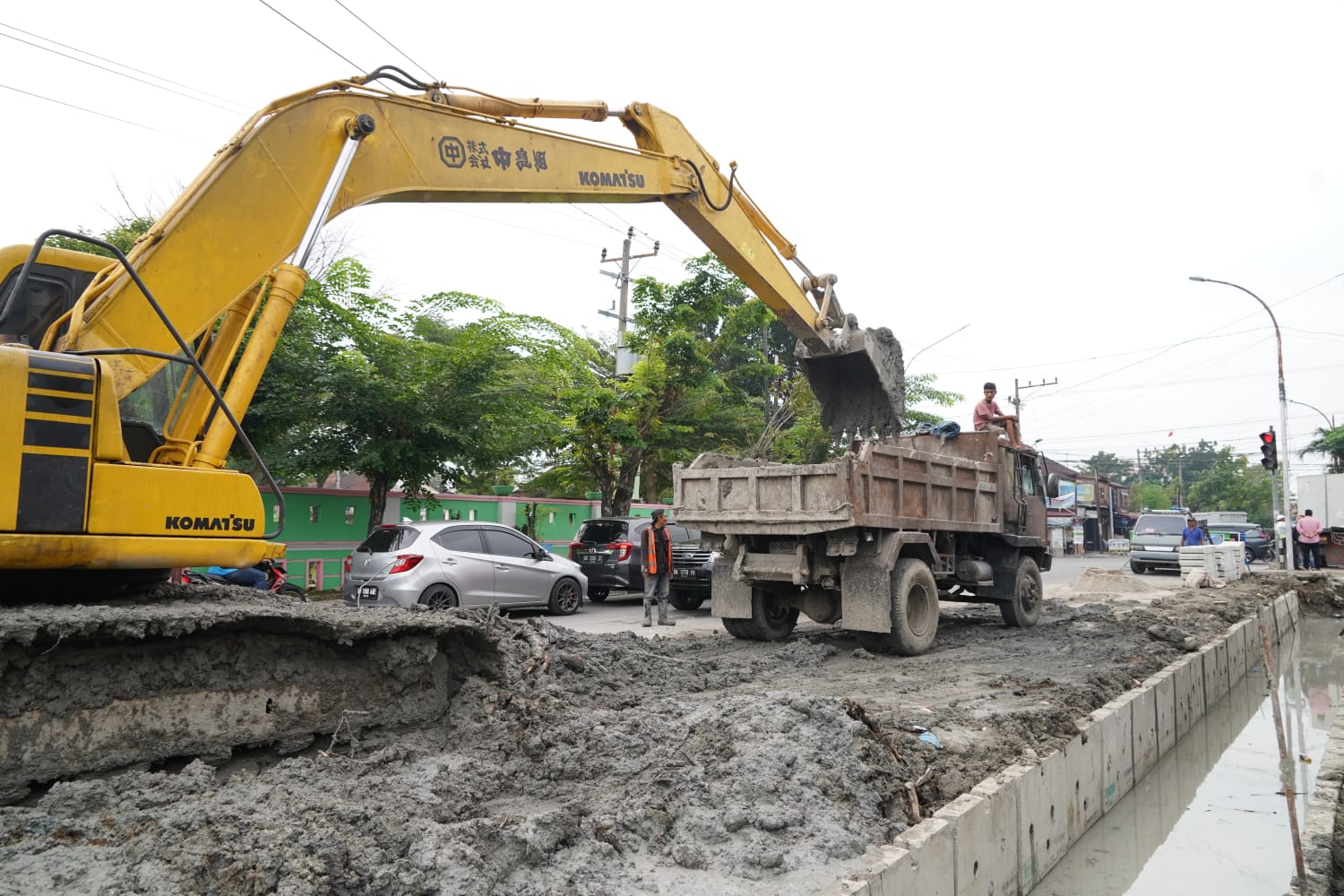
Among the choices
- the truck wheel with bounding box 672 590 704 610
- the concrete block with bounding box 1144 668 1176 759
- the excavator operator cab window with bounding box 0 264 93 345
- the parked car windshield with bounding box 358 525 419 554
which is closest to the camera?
the excavator operator cab window with bounding box 0 264 93 345

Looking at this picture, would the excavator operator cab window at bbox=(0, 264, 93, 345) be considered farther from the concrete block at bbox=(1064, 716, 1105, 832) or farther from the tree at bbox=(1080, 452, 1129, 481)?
the tree at bbox=(1080, 452, 1129, 481)

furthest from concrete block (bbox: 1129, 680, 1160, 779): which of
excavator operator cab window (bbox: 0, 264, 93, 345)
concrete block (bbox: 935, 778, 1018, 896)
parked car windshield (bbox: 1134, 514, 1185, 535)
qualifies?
parked car windshield (bbox: 1134, 514, 1185, 535)

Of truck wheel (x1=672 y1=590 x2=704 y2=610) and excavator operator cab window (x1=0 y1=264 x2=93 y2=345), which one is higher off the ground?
excavator operator cab window (x1=0 y1=264 x2=93 y2=345)

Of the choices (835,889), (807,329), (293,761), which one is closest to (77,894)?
(293,761)

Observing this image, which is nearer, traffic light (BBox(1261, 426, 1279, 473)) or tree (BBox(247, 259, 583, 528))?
tree (BBox(247, 259, 583, 528))

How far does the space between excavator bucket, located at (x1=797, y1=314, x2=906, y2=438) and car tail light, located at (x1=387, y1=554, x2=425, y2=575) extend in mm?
5549

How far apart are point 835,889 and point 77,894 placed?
8.57 feet

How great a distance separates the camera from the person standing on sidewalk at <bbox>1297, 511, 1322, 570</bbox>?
23.3m

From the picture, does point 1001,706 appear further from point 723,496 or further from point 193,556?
point 193,556

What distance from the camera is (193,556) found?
4.41 metres

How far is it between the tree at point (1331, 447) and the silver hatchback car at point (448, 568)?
154ft

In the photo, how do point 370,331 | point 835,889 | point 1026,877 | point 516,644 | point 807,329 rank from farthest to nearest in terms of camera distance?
1. point 370,331
2. point 807,329
3. point 516,644
4. point 1026,877
5. point 835,889

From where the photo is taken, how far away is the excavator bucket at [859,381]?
10.5 meters

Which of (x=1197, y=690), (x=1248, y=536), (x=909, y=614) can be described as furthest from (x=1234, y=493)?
(x=909, y=614)
